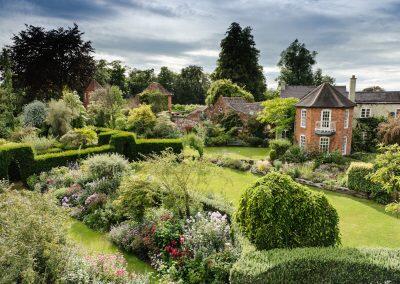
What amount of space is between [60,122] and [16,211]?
65.0 ft

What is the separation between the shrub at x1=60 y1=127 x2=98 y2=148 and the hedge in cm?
1756

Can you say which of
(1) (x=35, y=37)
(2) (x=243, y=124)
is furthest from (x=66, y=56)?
(2) (x=243, y=124)

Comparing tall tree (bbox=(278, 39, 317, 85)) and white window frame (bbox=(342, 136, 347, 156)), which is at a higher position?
tall tree (bbox=(278, 39, 317, 85))

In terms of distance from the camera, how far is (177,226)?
10.3 meters

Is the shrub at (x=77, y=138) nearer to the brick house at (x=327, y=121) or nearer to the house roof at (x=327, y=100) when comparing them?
the brick house at (x=327, y=121)

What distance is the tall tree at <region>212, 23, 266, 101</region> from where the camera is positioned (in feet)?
176

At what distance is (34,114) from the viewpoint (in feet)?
89.4

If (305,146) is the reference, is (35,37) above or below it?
above

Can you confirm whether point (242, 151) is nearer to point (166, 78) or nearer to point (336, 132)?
point (336, 132)

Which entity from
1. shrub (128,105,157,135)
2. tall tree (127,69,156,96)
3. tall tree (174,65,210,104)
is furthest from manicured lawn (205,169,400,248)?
tall tree (174,65,210,104)

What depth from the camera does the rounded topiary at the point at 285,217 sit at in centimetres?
791

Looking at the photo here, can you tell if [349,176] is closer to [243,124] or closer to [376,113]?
[243,124]

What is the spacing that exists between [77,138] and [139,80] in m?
46.4

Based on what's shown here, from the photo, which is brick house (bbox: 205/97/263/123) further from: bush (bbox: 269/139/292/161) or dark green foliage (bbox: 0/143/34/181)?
dark green foliage (bbox: 0/143/34/181)
